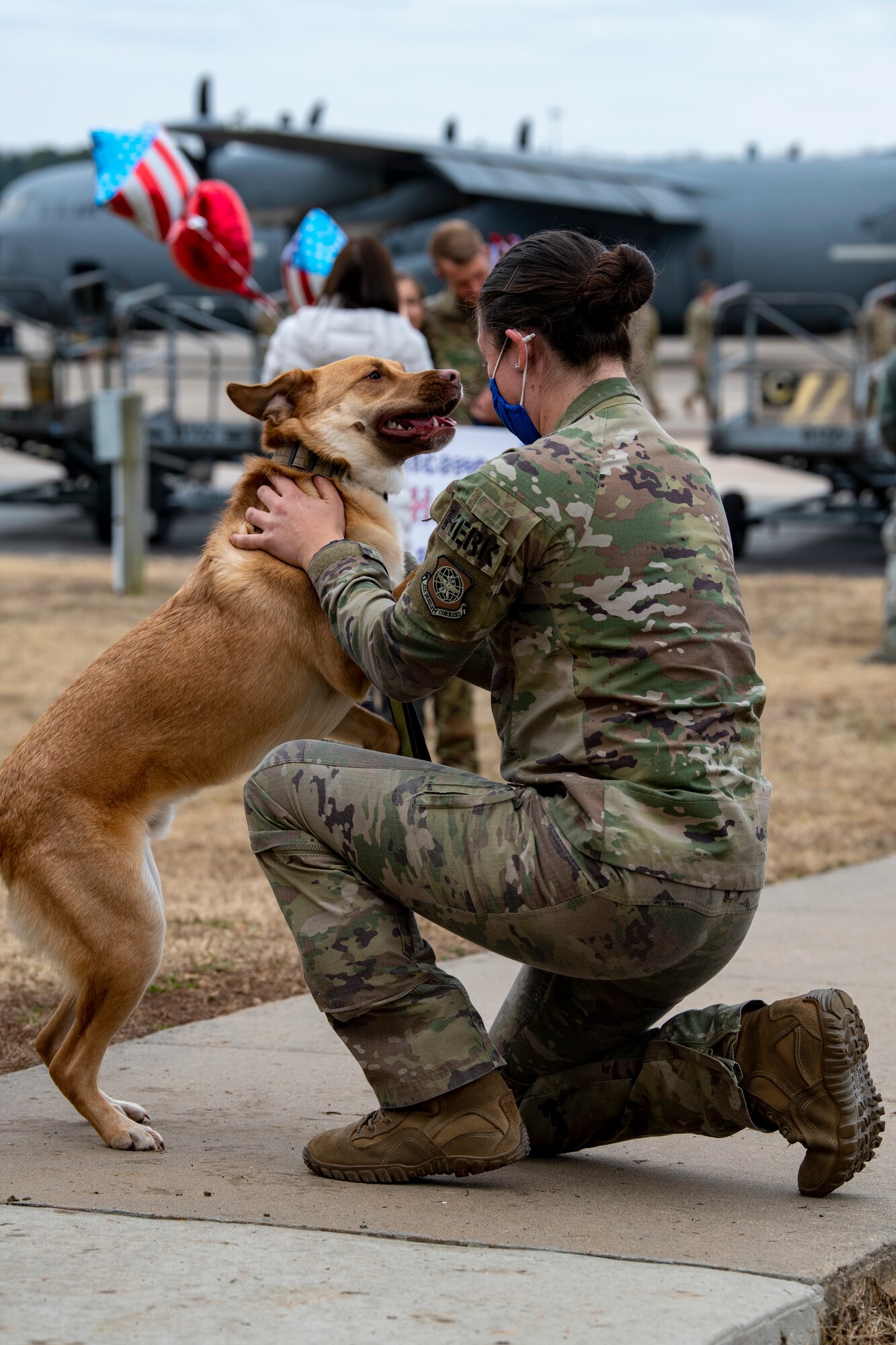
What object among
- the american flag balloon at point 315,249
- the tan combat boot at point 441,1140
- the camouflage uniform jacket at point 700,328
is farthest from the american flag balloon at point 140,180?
the camouflage uniform jacket at point 700,328

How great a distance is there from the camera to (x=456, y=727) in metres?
6.10

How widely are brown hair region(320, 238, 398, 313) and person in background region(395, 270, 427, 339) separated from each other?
1.46ft

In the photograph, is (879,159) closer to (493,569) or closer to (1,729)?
(1,729)

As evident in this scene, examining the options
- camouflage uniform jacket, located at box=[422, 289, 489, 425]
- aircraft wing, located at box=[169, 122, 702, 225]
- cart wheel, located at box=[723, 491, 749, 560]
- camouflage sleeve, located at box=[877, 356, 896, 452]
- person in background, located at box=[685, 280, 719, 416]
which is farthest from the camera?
person in background, located at box=[685, 280, 719, 416]

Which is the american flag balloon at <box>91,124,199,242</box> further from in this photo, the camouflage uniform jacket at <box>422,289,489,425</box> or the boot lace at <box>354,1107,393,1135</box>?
the boot lace at <box>354,1107,393,1135</box>

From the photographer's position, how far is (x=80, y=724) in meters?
3.04

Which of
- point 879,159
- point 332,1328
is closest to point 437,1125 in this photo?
point 332,1328

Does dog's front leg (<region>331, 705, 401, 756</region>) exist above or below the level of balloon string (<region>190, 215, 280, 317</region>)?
below

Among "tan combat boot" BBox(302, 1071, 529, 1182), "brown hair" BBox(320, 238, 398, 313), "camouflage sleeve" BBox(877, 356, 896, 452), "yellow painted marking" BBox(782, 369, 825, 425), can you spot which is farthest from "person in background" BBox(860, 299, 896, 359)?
"tan combat boot" BBox(302, 1071, 529, 1182)

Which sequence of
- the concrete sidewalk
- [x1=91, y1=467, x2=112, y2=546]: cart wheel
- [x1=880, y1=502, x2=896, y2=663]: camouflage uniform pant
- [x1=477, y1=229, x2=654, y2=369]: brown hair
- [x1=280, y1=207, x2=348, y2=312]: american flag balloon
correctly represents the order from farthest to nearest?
[x1=91, y1=467, x2=112, y2=546]: cart wheel < [x1=880, y1=502, x2=896, y2=663]: camouflage uniform pant < [x1=280, y1=207, x2=348, y2=312]: american flag balloon < [x1=477, y1=229, x2=654, y2=369]: brown hair < the concrete sidewalk

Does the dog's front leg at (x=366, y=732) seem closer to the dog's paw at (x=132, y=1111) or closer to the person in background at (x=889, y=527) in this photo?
the dog's paw at (x=132, y=1111)

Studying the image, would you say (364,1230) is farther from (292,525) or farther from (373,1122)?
(292,525)

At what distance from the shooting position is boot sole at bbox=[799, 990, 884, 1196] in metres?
2.56

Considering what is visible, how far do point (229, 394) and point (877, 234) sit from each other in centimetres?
2758
